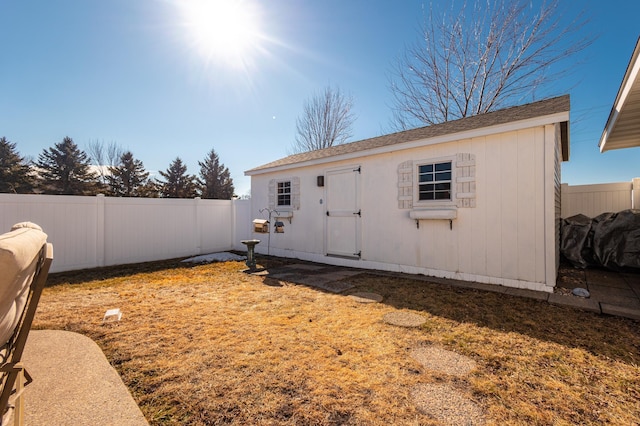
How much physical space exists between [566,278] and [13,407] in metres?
7.00

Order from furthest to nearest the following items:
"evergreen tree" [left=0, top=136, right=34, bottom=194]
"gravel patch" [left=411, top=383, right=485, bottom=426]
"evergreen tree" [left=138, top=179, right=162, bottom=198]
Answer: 1. "evergreen tree" [left=138, top=179, right=162, bottom=198]
2. "evergreen tree" [left=0, top=136, right=34, bottom=194]
3. "gravel patch" [left=411, top=383, right=485, bottom=426]

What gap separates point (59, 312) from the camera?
134 inches

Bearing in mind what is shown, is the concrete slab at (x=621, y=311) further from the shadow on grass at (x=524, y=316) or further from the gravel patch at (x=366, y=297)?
the gravel patch at (x=366, y=297)

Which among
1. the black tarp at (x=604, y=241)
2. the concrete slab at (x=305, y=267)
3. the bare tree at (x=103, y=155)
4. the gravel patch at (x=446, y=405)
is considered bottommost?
the concrete slab at (x=305, y=267)

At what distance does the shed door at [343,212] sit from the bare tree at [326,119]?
10.0m

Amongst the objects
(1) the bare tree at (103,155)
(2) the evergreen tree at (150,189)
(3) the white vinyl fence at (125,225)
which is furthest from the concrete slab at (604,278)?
(1) the bare tree at (103,155)

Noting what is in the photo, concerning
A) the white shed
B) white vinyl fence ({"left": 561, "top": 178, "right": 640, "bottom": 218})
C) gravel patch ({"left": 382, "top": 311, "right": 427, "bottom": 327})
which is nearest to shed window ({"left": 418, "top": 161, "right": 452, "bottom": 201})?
the white shed

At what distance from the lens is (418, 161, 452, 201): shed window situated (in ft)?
16.5

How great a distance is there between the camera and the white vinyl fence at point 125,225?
588cm

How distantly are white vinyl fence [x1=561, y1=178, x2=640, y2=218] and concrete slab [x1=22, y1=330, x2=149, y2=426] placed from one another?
31.7 feet

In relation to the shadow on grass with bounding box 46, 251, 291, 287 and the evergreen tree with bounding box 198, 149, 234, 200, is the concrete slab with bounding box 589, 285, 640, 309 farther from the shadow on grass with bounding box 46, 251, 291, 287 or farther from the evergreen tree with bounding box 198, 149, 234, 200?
the evergreen tree with bounding box 198, 149, 234, 200

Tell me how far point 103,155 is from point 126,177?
11.5ft

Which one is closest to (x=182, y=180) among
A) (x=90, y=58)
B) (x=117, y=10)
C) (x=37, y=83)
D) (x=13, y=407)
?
(x=37, y=83)

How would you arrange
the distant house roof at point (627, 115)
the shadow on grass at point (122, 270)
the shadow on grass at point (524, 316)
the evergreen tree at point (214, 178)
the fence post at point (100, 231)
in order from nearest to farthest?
1. the shadow on grass at point (524, 316)
2. the distant house roof at point (627, 115)
3. the shadow on grass at point (122, 270)
4. the fence post at point (100, 231)
5. the evergreen tree at point (214, 178)
